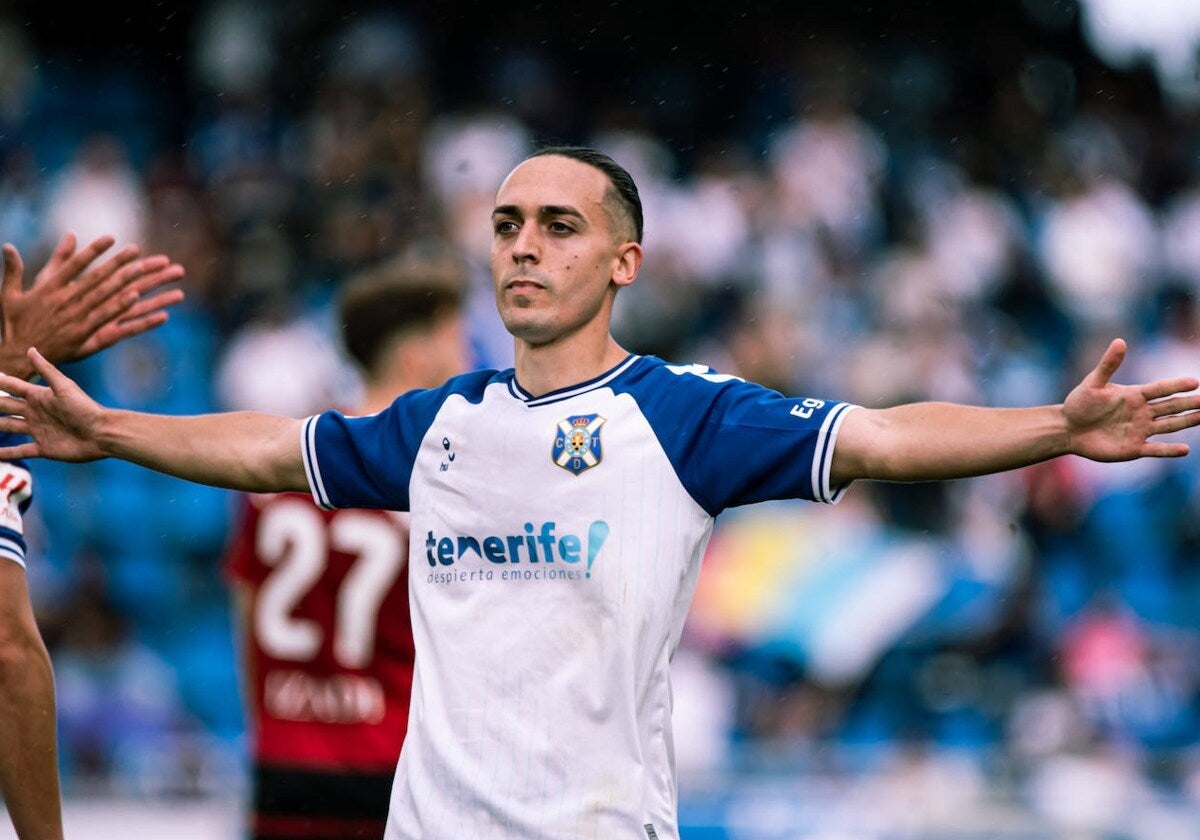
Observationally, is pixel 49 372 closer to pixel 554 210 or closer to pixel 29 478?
pixel 29 478

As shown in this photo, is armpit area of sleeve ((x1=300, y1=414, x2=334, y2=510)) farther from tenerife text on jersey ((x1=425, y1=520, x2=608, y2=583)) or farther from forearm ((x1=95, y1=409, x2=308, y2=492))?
tenerife text on jersey ((x1=425, y1=520, x2=608, y2=583))

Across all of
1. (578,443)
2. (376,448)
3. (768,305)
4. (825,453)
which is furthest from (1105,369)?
(768,305)

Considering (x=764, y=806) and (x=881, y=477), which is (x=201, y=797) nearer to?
(x=764, y=806)

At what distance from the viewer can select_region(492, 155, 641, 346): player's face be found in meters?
4.16

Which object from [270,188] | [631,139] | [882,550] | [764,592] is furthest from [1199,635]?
[270,188]

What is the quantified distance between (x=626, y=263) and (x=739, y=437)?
0.58 m

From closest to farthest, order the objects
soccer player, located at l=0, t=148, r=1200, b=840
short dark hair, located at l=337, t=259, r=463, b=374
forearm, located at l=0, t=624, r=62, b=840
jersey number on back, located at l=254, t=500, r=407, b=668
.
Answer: soccer player, located at l=0, t=148, r=1200, b=840
forearm, located at l=0, t=624, r=62, b=840
jersey number on back, located at l=254, t=500, r=407, b=668
short dark hair, located at l=337, t=259, r=463, b=374

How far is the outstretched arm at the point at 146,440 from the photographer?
438cm

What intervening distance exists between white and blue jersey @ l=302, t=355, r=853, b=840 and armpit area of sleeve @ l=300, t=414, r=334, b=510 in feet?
1.06

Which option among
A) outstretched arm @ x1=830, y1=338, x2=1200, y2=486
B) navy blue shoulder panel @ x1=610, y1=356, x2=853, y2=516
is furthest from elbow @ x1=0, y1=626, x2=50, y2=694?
outstretched arm @ x1=830, y1=338, x2=1200, y2=486

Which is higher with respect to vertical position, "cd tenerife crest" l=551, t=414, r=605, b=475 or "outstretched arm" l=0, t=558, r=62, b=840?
"cd tenerife crest" l=551, t=414, r=605, b=475

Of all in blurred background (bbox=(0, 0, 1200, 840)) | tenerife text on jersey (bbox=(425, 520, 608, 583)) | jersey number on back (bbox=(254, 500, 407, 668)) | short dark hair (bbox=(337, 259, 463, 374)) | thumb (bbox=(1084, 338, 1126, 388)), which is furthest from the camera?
blurred background (bbox=(0, 0, 1200, 840))

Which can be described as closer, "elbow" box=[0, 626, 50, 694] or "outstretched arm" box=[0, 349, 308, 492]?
"outstretched arm" box=[0, 349, 308, 492]

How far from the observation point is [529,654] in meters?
3.99
